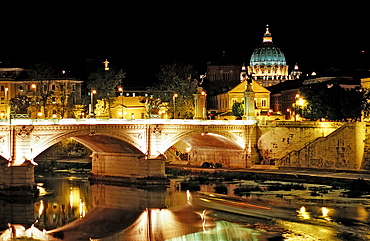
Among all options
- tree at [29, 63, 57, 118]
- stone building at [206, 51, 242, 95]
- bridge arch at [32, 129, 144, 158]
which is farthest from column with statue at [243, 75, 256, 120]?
stone building at [206, 51, 242, 95]

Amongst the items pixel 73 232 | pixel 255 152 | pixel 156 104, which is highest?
pixel 156 104

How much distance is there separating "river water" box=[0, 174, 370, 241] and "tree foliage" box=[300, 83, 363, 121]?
19.2 metres

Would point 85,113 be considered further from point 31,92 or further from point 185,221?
point 185,221

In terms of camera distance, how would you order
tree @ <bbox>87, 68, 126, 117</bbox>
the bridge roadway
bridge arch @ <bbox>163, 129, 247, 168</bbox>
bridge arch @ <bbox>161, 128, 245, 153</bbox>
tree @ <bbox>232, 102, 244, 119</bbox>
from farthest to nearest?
1. tree @ <bbox>232, 102, 244, 119</bbox>
2. tree @ <bbox>87, 68, 126, 117</bbox>
3. bridge arch @ <bbox>163, 129, 247, 168</bbox>
4. bridge arch @ <bbox>161, 128, 245, 153</bbox>
5. the bridge roadway

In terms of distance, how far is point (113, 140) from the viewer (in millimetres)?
63875

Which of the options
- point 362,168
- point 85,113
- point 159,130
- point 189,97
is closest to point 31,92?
point 85,113

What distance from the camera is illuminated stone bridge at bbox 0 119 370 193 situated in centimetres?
5600

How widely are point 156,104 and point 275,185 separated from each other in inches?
1057

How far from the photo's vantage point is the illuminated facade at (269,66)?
141m

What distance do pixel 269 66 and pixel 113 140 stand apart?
266 ft

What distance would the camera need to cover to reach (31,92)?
87062 mm

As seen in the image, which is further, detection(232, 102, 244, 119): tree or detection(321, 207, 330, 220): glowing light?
detection(232, 102, 244, 119): tree

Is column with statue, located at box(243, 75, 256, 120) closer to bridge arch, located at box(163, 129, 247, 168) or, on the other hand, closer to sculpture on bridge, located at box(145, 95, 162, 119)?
bridge arch, located at box(163, 129, 247, 168)

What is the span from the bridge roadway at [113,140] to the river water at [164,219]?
3230mm
